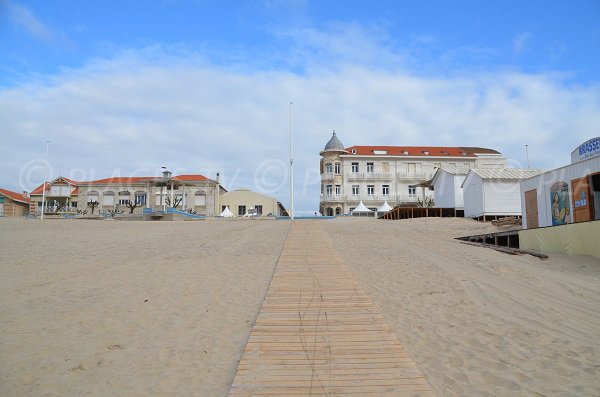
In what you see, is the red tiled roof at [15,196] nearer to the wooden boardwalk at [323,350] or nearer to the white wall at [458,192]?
the white wall at [458,192]

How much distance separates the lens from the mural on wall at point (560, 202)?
18922mm

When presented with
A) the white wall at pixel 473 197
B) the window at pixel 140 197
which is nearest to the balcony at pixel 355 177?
the white wall at pixel 473 197

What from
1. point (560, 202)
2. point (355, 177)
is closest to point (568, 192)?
point (560, 202)

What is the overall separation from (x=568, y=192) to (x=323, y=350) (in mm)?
16670

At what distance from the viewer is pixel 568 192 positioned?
18.7 meters

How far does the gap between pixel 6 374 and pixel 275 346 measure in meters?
3.54

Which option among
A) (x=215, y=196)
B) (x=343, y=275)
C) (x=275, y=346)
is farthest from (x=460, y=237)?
(x=215, y=196)

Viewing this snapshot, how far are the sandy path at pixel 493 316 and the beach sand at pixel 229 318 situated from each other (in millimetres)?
29

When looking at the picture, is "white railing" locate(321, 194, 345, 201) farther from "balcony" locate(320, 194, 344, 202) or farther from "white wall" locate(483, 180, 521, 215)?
"white wall" locate(483, 180, 521, 215)

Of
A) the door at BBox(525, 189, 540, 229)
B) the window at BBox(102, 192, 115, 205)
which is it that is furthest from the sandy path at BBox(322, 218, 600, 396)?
the window at BBox(102, 192, 115, 205)

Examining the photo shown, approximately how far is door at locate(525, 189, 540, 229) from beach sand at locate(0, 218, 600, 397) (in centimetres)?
679

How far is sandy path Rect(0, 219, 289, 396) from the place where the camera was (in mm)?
5723

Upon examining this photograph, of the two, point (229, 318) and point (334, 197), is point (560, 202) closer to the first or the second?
point (229, 318)

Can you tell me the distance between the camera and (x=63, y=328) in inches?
300
